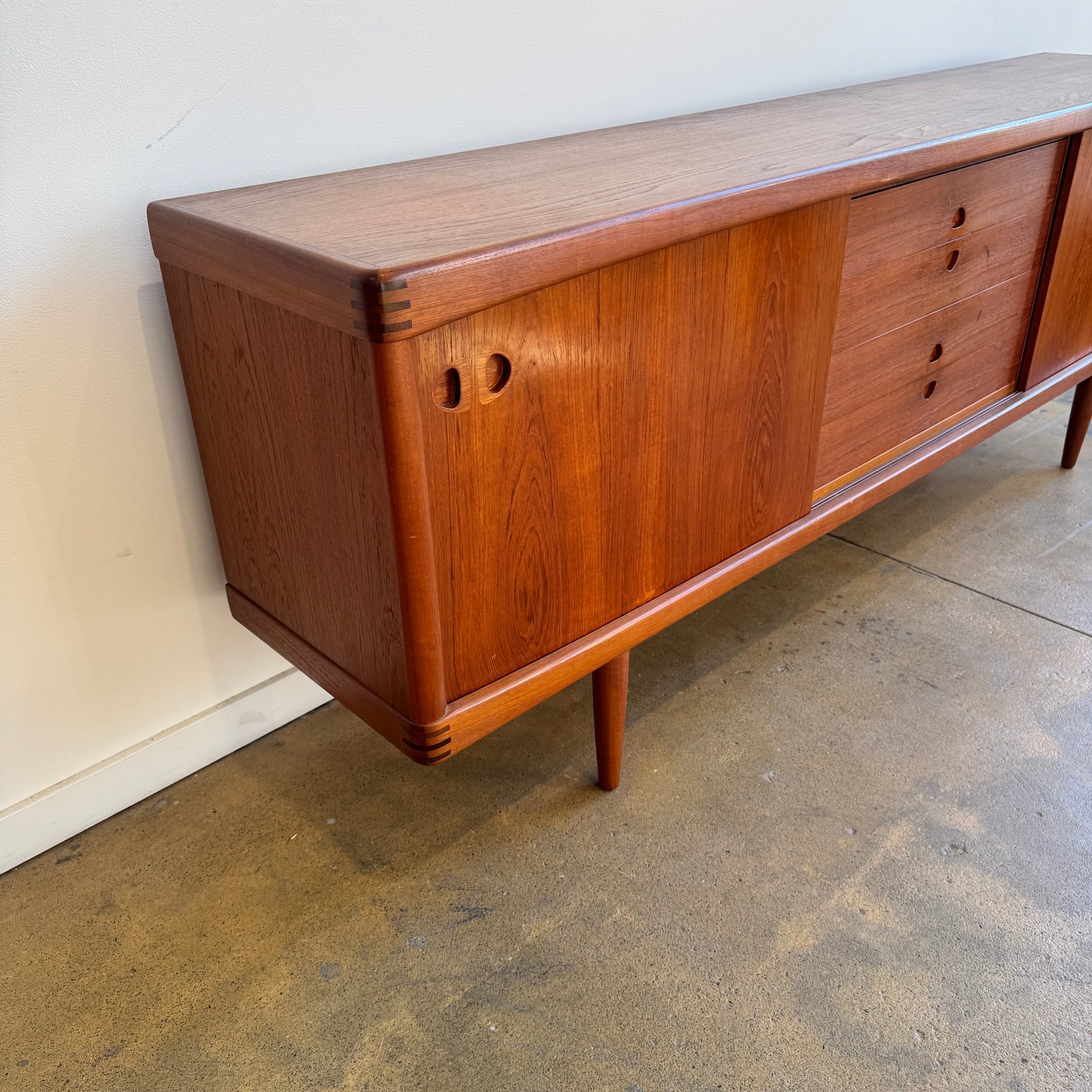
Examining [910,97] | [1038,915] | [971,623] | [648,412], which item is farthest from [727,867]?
[910,97]

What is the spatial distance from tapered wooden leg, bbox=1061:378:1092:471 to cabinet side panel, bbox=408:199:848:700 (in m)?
0.98

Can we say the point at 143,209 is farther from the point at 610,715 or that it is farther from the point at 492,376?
the point at 610,715

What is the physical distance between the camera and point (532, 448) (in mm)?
934

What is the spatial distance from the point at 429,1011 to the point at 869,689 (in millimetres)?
786

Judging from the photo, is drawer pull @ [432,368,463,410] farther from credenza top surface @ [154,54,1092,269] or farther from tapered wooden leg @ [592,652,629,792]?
tapered wooden leg @ [592,652,629,792]

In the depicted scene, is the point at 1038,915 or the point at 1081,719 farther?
the point at 1081,719

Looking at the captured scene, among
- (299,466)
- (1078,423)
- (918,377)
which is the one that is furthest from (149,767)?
(1078,423)

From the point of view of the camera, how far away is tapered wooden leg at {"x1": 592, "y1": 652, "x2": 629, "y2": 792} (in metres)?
1.19

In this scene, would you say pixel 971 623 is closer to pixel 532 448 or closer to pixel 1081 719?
pixel 1081 719

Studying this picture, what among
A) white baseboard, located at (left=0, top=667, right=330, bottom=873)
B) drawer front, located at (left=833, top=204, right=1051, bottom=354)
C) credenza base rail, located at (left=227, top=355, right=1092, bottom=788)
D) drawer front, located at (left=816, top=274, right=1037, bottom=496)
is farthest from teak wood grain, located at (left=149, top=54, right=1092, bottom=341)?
white baseboard, located at (left=0, top=667, right=330, bottom=873)

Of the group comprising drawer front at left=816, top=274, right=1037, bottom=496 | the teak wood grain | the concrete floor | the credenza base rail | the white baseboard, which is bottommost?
the concrete floor

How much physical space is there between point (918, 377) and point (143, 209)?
1048 millimetres

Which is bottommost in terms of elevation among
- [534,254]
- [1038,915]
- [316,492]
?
[1038,915]

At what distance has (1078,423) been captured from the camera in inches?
78.0
